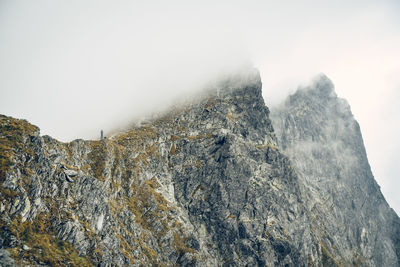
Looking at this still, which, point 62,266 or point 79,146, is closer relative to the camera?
point 62,266

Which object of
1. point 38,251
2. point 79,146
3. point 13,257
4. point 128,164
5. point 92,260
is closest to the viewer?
point 13,257

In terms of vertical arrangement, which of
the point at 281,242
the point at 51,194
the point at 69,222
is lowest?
the point at 281,242

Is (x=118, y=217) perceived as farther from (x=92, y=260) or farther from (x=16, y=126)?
(x=16, y=126)

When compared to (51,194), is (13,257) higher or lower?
lower

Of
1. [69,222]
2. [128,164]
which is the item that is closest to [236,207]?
[128,164]

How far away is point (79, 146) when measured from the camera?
175375mm

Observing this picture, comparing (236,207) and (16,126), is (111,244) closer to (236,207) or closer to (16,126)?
(16,126)

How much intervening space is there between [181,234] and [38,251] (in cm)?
6971

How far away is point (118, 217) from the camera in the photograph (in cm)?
16375

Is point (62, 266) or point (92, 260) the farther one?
point (92, 260)

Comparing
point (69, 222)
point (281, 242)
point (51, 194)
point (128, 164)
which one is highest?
point (128, 164)

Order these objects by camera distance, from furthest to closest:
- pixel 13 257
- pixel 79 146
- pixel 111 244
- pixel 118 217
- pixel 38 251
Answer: pixel 79 146 → pixel 118 217 → pixel 111 244 → pixel 38 251 → pixel 13 257

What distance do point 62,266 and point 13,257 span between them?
51.1 ft

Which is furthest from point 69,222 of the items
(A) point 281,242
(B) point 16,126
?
(A) point 281,242
